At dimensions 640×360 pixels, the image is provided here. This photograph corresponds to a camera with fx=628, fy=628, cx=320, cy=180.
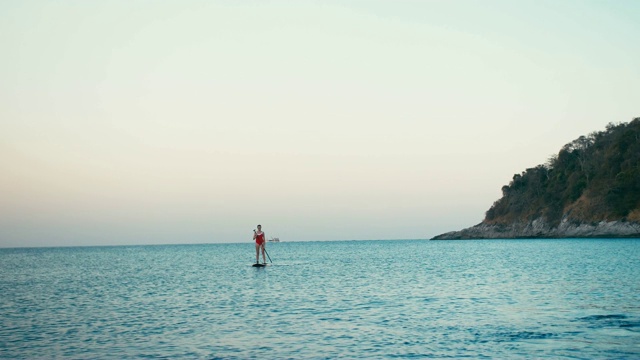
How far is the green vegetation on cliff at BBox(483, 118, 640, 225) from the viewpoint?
6191 inches

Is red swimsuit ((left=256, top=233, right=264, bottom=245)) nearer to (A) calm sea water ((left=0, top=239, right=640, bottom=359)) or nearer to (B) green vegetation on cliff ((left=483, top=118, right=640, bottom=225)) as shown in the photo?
(A) calm sea water ((left=0, top=239, right=640, bottom=359))

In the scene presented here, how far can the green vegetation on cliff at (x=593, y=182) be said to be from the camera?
157 m

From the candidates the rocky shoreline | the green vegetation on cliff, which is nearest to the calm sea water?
the rocky shoreline

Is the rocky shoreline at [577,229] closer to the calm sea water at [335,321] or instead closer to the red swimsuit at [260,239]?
the red swimsuit at [260,239]

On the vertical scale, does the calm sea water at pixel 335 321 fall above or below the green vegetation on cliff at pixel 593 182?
below

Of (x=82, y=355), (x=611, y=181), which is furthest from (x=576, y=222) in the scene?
(x=82, y=355)

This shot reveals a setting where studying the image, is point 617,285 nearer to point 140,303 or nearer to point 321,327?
point 321,327

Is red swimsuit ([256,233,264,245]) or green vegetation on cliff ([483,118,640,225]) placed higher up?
green vegetation on cliff ([483,118,640,225])

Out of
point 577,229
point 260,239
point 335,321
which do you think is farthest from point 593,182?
point 335,321

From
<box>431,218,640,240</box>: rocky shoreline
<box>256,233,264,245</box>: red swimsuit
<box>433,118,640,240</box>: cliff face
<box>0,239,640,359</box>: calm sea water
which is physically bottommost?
<box>0,239,640,359</box>: calm sea water

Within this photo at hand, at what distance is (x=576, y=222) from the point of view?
169250 millimetres

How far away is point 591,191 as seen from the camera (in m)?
169

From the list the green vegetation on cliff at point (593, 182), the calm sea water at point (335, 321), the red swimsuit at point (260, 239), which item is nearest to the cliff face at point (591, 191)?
the green vegetation on cliff at point (593, 182)

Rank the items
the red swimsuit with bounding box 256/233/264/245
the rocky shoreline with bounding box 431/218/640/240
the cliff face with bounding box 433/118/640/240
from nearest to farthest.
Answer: the red swimsuit with bounding box 256/233/264/245 < the rocky shoreline with bounding box 431/218/640/240 < the cliff face with bounding box 433/118/640/240
